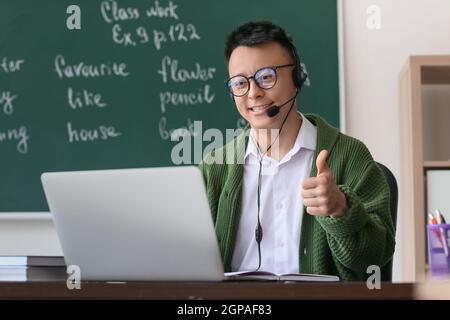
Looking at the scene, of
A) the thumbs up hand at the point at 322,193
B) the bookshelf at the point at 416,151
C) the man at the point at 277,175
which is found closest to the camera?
the thumbs up hand at the point at 322,193

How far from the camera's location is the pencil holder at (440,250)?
1315 mm

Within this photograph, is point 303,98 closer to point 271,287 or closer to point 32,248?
point 32,248

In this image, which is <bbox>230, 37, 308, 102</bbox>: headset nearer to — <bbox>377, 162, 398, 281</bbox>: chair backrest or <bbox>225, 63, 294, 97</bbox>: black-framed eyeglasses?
<bbox>225, 63, 294, 97</bbox>: black-framed eyeglasses

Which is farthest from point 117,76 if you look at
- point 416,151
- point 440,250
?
point 440,250

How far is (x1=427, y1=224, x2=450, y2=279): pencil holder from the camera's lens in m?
1.32

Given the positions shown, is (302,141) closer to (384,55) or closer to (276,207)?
(276,207)

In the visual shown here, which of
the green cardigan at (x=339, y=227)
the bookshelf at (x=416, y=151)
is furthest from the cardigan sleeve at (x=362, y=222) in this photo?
the bookshelf at (x=416, y=151)

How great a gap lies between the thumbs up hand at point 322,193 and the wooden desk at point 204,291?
396 millimetres

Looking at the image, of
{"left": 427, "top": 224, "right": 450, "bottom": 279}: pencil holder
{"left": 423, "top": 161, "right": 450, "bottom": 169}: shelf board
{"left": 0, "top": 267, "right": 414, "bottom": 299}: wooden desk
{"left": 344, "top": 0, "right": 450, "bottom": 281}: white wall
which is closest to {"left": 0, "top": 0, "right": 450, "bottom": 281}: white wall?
{"left": 344, "top": 0, "right": 450, "bottom": 281}: white wall

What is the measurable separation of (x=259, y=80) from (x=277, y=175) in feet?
0.70

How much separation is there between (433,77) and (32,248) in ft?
5.00

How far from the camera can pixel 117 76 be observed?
2557 mm

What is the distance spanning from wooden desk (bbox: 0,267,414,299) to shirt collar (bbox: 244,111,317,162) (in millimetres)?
872

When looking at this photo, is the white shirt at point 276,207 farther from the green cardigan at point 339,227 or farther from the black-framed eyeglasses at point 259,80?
the black-framed eyeglasses at point 259,80
